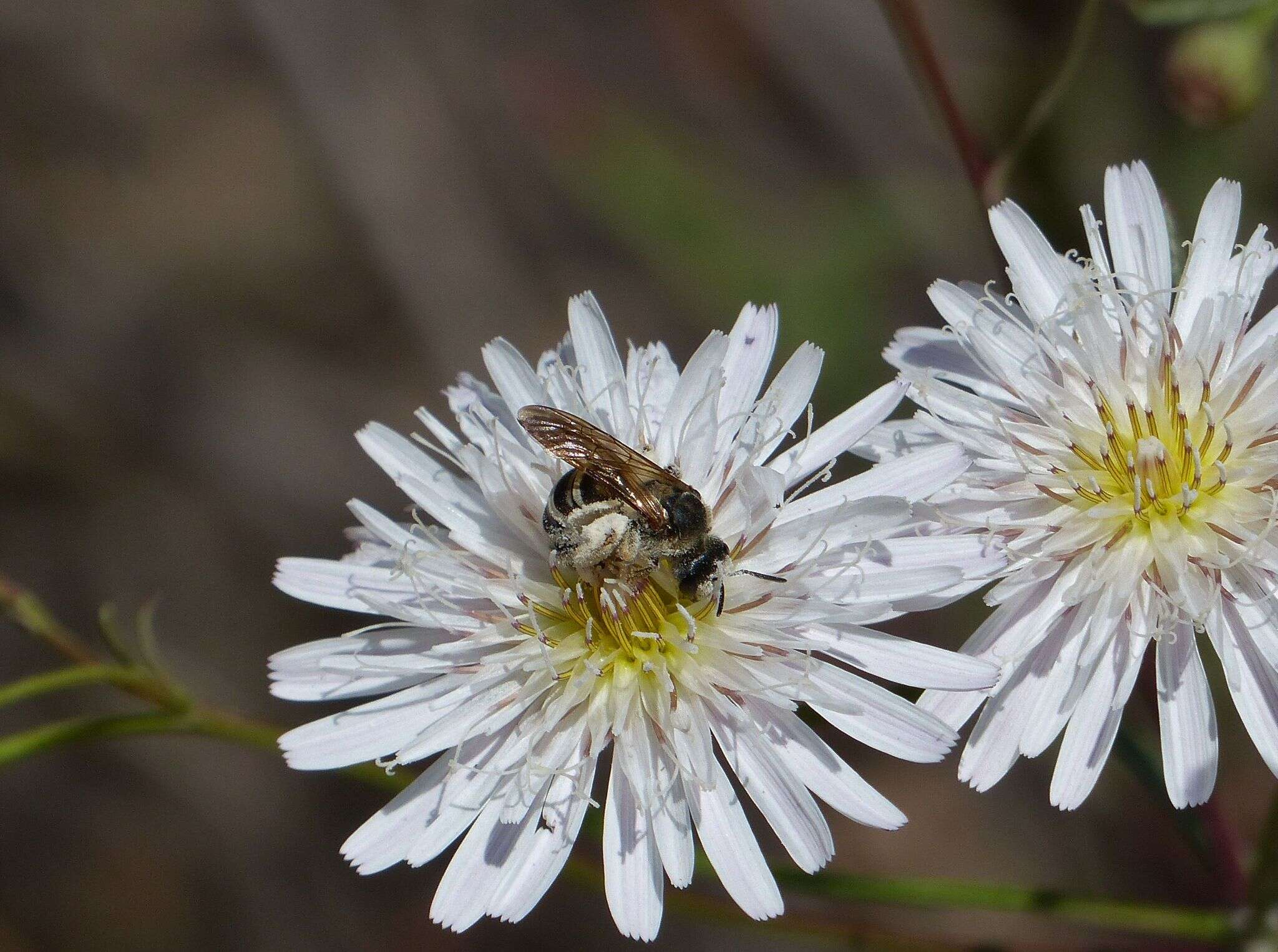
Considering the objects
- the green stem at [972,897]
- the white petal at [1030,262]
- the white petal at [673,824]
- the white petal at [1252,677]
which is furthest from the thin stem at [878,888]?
the white petal at [1030,262]

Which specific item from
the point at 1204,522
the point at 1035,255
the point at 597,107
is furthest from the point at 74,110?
the point at 1204,522

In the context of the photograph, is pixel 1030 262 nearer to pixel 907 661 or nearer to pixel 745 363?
pixel 745 363

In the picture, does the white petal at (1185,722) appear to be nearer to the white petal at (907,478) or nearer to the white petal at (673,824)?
the white petal at (907,478)

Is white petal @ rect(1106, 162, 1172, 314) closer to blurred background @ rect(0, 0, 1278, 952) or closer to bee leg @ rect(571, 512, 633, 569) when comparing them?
bee leg @ rect(571, 512, 633, 569)

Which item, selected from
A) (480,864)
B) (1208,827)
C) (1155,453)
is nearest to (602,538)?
(480,864)

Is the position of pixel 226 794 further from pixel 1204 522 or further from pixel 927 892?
pixel 1204 522

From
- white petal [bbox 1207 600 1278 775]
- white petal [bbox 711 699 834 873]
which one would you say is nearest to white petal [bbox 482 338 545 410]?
white petal [bbox 711 699 834 873]
